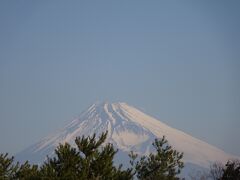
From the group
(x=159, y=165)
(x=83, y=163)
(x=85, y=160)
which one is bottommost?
(x=83, y=163)

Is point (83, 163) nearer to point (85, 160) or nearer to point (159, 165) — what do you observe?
point (85, 160)

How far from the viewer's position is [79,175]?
27.2 meters

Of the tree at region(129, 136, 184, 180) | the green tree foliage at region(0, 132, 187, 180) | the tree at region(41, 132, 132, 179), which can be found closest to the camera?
the green tree foliage at region(0, 132, 187, 180)

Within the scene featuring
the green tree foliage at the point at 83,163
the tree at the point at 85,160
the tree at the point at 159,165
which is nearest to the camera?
the green tree foliage at the point at 83,163

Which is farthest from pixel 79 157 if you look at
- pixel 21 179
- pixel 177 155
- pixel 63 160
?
pixel 177 155

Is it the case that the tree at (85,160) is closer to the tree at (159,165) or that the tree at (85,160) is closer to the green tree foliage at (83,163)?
the green tree foliage at (83,163)

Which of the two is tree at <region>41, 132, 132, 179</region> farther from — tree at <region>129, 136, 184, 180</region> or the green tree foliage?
tree at <region>129, 136, 184, 180</region>

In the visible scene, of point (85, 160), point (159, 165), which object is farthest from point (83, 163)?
point (159, 165)

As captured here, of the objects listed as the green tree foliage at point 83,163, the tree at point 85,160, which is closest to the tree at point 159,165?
the green tree foliage at point 83,163

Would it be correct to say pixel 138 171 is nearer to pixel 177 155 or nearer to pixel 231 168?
pixel 177 155

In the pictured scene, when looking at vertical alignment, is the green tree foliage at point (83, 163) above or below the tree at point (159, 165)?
below

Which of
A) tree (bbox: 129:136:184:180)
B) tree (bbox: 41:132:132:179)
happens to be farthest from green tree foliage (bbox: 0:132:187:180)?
tree (bbox: 129:136:184:180)

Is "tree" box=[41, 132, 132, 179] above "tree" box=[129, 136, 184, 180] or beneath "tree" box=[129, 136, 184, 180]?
beneath

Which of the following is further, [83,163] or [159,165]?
[159,165]
